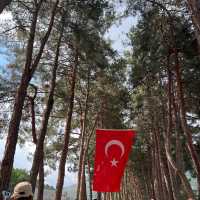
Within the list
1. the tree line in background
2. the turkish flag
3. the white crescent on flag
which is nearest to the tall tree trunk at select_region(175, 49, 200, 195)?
the tree line in background

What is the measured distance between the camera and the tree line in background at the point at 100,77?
1517 cm

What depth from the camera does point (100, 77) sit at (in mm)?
23047

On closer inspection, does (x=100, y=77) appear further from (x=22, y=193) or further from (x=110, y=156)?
(x=22, y=193)

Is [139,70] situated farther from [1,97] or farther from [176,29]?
[1,97]

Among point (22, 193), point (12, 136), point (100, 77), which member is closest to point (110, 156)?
point (12, 136)

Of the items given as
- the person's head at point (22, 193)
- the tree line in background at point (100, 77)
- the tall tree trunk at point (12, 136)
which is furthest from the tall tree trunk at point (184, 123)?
the person's head at point (22, 193)

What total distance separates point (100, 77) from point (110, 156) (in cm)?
1132

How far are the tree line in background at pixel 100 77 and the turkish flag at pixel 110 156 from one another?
244 cm

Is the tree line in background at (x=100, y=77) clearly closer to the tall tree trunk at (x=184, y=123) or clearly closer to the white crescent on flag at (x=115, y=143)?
the tall tree trunk at (x=184, y=123)

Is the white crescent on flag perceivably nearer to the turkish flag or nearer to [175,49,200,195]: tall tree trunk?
the turkish flag

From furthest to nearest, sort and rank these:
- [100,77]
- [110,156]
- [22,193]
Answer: [100,77] → [110,156] → [22,193]

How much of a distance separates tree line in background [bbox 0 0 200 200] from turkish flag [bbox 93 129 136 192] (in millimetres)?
2436

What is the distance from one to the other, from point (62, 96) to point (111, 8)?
6395 mm

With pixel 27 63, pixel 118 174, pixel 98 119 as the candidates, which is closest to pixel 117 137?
pixel 118 174
